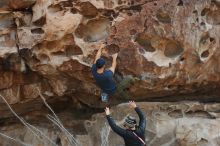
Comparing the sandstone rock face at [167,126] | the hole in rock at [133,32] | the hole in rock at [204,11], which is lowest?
the sandstone rock face at [167,126]

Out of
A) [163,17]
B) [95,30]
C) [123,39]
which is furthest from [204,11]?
[95,30]

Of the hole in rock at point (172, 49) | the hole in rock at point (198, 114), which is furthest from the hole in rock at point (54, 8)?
the hole in rock at point (198, 114)

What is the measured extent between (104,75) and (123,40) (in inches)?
23.3

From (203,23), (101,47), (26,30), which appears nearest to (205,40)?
(203,23)

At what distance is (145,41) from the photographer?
640 cm

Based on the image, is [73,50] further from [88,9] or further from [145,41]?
[145,41]

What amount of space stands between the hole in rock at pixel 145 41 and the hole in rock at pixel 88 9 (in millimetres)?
584

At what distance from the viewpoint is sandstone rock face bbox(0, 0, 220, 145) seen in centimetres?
629

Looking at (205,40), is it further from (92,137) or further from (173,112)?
(92,137)

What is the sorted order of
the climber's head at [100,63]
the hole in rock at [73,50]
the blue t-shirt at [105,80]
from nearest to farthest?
the climber's head at [100,63] < the blue t-shirt at [105,80] < the hole in rock at [73,50]

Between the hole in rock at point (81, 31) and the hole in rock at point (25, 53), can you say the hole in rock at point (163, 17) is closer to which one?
the hole in rock at point (81, 31)

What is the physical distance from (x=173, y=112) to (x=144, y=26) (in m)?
1.24

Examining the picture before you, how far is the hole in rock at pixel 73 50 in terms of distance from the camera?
6.45 m

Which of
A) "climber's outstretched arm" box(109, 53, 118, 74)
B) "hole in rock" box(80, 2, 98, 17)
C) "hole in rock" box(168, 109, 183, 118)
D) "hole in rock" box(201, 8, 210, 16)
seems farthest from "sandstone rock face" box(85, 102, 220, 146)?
"hole in rock" box(80, 2, 98, 17)
